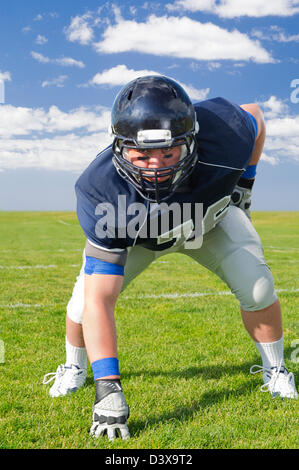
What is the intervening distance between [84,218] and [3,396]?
4.12 feet

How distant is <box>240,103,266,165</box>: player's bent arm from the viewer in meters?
2.95

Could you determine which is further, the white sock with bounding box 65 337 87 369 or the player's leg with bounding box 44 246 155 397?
the white sock with bounding box 65 337 87 369

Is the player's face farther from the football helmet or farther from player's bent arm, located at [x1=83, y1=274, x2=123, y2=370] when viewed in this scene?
player's bent arm, located at [x1=83, y1=274, x2=123, y2=370]

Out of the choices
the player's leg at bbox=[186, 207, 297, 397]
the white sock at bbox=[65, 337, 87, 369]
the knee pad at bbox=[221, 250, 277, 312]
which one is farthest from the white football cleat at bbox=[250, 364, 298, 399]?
the white sock at bbox=[65, 337, 87, 369]

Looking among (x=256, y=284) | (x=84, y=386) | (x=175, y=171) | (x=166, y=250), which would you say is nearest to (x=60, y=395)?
(x=84, y=386)

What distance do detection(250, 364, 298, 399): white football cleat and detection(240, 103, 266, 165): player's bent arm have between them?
4.21ft

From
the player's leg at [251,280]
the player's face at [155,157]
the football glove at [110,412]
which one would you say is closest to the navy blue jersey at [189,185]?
the player's face at [155,157]

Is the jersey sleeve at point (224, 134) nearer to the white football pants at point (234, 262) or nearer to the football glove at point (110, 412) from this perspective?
the white football pants at point (234, 262)

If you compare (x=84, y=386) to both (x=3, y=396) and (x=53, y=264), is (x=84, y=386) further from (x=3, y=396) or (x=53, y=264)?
(x=53, y=264)

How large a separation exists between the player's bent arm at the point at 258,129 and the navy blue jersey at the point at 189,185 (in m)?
0.23

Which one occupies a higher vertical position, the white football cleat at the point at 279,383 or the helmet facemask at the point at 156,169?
the helmet facemask at the point at 156,169

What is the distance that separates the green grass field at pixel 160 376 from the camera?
240cm

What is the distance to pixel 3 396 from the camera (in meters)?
2.92

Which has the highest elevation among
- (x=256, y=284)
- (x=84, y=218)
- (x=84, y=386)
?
(x=84, y=218)
